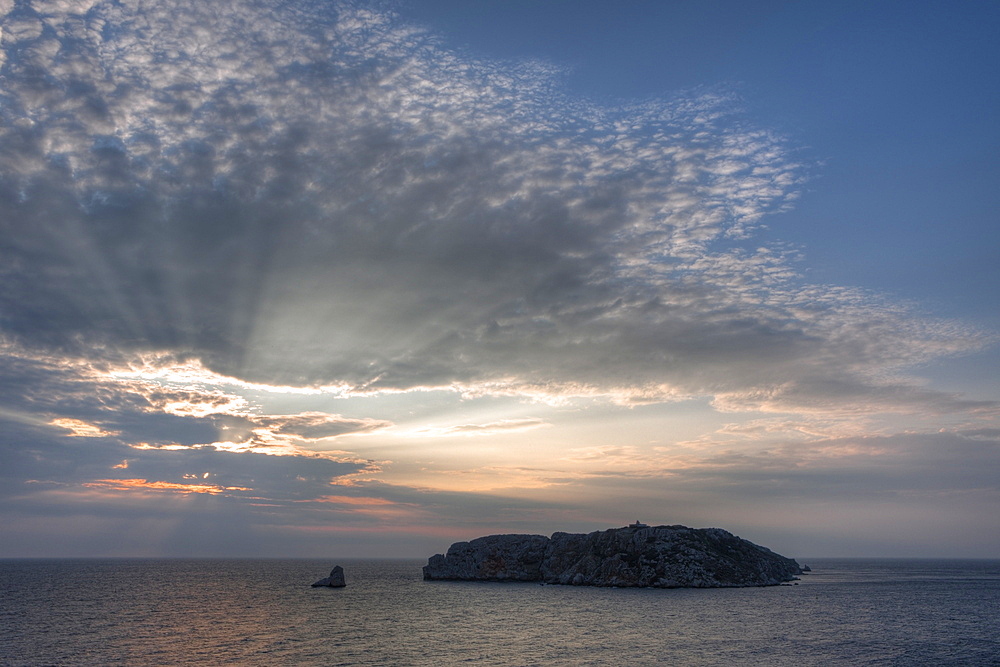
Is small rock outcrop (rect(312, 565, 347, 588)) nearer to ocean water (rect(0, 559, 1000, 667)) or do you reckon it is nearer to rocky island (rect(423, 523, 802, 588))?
ocean water (rect(0, 559, 1000, 667))

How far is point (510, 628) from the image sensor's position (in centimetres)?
8538

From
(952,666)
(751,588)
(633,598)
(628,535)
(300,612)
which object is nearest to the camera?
(952,666)

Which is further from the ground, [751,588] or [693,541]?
[693,541]

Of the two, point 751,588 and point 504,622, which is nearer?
point 504,622

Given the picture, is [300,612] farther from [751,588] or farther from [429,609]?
[751,588]

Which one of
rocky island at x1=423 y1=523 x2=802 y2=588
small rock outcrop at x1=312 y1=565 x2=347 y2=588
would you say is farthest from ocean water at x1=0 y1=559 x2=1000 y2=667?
small rock outcrop at x1=312 y1=565 x2=347 y2=588

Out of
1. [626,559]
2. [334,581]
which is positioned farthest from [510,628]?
[334,581]

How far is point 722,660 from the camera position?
201 feet

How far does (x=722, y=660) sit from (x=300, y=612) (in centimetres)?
7632

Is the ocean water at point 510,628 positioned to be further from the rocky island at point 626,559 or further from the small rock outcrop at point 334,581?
the small rock outcrop at point 334,581

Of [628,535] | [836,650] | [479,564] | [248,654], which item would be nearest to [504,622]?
[248,654]

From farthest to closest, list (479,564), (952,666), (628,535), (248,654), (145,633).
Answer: (479,564) → (628,535) → (145,633) → (248,654) → (952,666)

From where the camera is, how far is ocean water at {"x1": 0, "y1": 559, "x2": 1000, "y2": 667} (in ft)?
212

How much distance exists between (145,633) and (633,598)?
87.4 m
